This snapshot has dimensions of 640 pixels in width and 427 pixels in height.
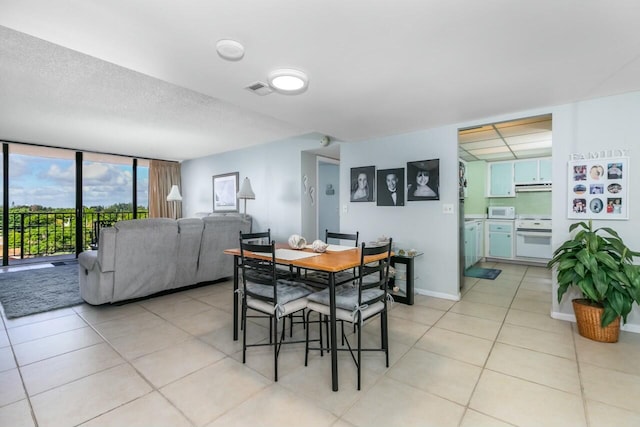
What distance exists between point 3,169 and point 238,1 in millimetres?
6781

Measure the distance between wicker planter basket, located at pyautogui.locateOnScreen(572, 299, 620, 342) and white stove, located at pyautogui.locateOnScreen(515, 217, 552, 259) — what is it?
3.16 metres

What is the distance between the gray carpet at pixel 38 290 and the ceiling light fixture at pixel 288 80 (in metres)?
3.50

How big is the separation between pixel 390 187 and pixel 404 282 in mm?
1321

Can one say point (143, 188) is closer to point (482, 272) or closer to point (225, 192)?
point (225, 192)

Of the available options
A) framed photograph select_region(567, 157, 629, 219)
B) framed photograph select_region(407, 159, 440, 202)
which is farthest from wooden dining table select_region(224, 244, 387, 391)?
framed photograph select_region(567, 157, 629, 219)

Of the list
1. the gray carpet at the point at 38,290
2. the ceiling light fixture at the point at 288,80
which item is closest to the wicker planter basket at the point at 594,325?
the ceiling light fixture at the point at 288,80

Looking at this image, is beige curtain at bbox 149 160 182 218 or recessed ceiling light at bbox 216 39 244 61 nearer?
recessed ceiling light at bbox 216 39 244 61

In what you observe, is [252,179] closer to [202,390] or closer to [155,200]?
[155,200]

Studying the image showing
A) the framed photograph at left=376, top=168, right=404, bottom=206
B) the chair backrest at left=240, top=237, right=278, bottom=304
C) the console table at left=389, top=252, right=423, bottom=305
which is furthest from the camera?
the framed photograph at left=376, top=168, right=404, bottom=206

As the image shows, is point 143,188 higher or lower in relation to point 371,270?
higher

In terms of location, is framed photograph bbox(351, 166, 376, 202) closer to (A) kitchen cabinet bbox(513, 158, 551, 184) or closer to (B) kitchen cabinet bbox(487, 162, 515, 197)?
(B) kitchen cabinet bbox(487, 162, 515, 197)

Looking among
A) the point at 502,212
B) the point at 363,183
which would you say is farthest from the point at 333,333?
the point at 502,212

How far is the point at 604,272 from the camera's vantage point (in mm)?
2418

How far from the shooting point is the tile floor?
5.28 ft
